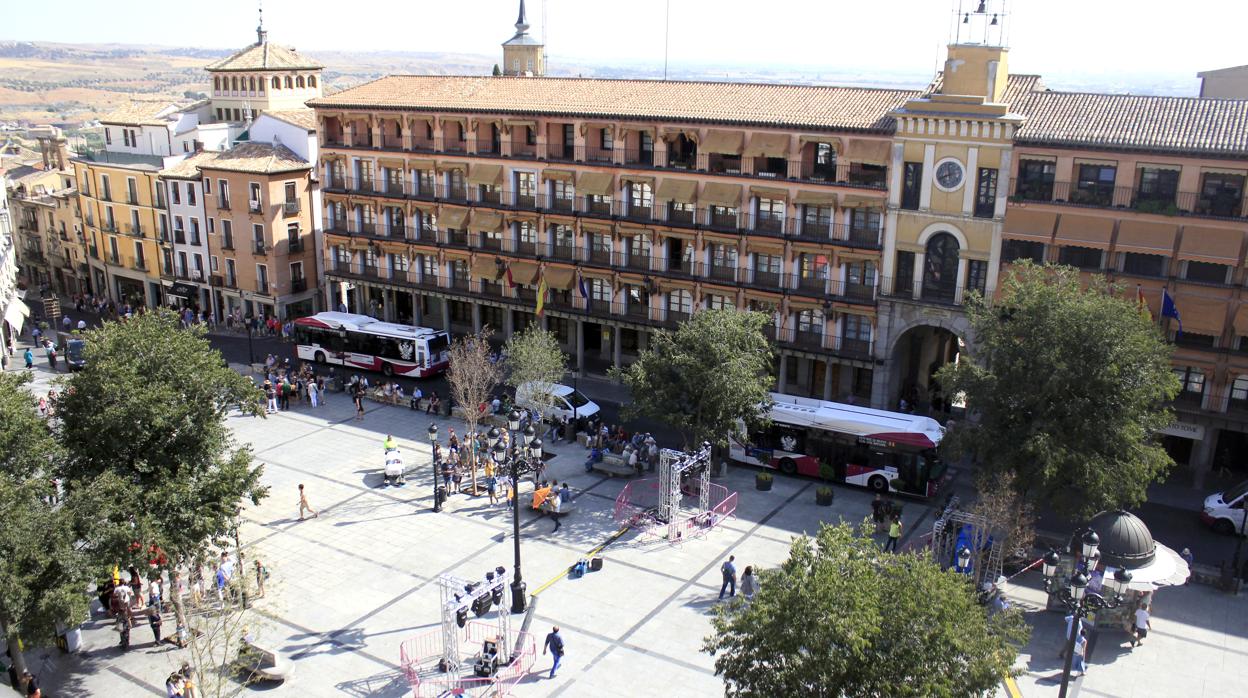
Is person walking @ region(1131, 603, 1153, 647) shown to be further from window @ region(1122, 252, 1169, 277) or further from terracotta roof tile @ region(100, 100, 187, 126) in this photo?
terracotta roof tile @ region(100, 100, 187, 126)

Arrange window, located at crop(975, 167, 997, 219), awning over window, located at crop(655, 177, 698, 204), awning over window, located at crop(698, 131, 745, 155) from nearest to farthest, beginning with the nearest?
window, located at crop(975, 167, 997, 219)
awning over window, located at crop(698, 131, 745, 155)
awning over window, located at crop(655, 177, 698, 204)

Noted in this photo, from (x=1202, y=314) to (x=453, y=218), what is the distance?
122 feet

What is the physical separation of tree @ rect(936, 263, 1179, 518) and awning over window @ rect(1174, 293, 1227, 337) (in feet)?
25.2

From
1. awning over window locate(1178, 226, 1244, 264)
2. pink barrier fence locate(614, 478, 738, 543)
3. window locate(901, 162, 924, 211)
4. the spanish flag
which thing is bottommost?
pink barrier fence locate(614, 478, 738, 543)

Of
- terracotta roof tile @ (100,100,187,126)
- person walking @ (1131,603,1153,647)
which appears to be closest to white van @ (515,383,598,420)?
person walking @ (1131,603,1153,647)

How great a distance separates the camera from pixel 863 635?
1794 cm

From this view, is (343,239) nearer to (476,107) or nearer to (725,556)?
(476,107)

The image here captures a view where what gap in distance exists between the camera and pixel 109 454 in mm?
27141

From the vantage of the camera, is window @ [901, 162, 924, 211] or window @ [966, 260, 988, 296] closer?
window @ [966, 260, 988, 296]

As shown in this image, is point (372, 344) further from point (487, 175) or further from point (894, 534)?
point (894, 534)

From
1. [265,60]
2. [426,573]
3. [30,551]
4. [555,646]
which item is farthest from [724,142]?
[265,60]

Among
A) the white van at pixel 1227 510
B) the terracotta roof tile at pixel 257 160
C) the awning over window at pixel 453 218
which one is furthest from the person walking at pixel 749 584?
the terracotta roof tile at pixel 257 160

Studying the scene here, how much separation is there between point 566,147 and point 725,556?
27.0 meters

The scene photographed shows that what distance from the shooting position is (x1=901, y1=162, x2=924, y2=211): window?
4459 cm
